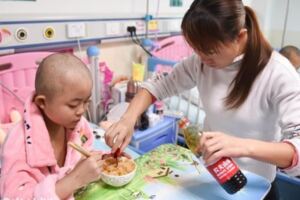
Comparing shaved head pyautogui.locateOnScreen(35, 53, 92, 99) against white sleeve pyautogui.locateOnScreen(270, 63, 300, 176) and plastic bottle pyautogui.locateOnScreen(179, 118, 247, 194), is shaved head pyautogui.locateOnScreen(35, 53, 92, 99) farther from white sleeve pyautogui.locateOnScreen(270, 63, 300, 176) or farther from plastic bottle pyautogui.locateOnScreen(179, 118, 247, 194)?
white sleeve pyautogui.locateOnScreen(270, 63, 300, 176)

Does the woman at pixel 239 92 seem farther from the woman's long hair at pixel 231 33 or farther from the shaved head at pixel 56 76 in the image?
the shaved head at pixel 56 76

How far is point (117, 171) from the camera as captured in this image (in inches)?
35.6

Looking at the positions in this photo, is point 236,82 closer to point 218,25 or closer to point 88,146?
point 218,25

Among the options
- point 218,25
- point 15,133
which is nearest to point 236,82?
point 218,25

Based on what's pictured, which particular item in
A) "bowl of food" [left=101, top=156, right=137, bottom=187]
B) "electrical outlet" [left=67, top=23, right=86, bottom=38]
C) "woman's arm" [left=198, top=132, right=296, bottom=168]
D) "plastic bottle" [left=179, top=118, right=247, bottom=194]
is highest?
"electrical outlet" [left=67, top=23, right=86, bottom=38]

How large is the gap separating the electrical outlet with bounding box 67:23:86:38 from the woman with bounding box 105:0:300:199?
29.8 inches

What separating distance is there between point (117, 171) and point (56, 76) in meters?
0.34

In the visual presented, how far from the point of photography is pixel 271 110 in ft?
3.28

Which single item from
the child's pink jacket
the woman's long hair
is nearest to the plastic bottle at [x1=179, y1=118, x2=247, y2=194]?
the woman's long hair

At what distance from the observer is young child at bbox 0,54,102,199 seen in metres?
0.75

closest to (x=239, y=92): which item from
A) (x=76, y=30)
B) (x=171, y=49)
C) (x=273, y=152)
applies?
(x=273, y=152)

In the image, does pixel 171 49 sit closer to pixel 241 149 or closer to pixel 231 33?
pixel 231 33

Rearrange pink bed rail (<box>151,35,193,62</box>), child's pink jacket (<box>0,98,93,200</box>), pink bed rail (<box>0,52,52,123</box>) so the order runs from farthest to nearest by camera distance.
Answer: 1. pink bed rail (<box>151,35,193,62</box>)
2. pink bed rail (<box>0,52,52,123</box>)
3. child's pink jacket (<box>0,98,93,200</box>)

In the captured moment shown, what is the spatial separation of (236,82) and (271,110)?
152 millimetres
